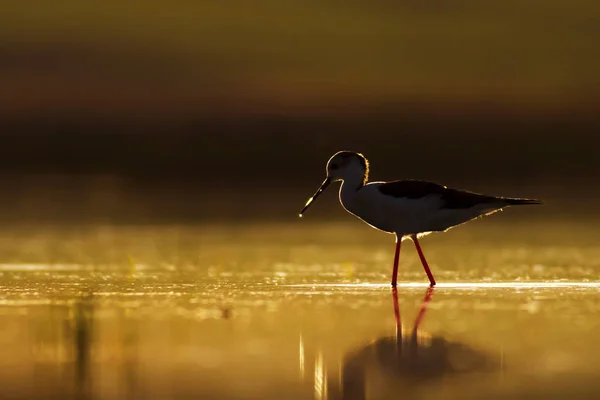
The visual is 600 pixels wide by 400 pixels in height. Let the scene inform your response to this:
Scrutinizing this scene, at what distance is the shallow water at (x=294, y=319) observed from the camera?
7.30 m

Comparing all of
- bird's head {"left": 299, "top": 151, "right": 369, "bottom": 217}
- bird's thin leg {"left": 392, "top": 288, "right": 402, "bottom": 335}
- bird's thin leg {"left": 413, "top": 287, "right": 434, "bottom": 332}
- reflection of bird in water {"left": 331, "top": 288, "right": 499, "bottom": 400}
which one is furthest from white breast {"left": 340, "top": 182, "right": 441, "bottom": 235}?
reflection of bird in water {"left": 331, "top": 288, "right": 499, "bottom": 400}

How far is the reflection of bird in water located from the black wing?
4.74 meters

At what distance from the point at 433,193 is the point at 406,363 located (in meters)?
6.02

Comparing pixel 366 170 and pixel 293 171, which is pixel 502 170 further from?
pixel 366 170

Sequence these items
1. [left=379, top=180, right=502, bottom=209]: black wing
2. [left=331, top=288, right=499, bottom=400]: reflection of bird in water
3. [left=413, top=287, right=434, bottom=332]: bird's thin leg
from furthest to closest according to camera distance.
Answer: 1. [left=379, top=180, right=502, bottom=209]: black wing
2. [left=413, top=287, right=434, bottom=332]: bird's thin leg
3. [left=331, top=288, right=499, bottom=400]: reflection of bird in water

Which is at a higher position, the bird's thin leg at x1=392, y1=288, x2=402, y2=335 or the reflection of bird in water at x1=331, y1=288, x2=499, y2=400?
the bird's thin leg at x1=392, y1=288, x2=402, y2=335

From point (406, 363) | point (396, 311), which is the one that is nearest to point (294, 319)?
point (396, 311)

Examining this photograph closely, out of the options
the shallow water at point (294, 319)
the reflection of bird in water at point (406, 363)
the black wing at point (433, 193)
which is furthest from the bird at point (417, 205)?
the reflection of bird in water at point (406, 363)

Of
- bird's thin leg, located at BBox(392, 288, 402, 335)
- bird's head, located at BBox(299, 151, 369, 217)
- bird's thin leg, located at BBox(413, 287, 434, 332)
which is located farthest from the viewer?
bird's head, located at BBox(299, 151, 369, 217)

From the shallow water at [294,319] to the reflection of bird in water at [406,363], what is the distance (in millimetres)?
15

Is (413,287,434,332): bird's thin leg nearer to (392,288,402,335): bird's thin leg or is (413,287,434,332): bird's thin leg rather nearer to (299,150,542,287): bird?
(392,288,402,335): bird's thin leg

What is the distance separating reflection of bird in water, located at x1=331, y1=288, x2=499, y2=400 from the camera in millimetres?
7297

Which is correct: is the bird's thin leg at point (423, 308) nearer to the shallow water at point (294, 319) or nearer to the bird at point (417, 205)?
the shallow water at point (294, 319)

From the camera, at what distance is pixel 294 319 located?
980cm
